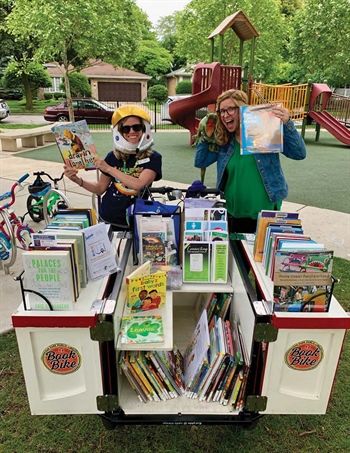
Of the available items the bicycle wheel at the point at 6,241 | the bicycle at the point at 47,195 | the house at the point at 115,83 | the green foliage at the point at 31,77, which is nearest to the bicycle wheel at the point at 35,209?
the bicycle at the point at 47,195

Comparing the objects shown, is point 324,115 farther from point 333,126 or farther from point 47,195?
point 47,195

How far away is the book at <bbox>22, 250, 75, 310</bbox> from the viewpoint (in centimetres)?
166

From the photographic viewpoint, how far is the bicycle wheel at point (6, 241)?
387 centimetres

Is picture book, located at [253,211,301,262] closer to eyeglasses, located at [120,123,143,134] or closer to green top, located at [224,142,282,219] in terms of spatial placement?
green top, located at [224,142,282,219]

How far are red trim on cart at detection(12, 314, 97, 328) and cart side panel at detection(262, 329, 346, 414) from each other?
83 cm

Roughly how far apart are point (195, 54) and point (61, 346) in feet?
63.2

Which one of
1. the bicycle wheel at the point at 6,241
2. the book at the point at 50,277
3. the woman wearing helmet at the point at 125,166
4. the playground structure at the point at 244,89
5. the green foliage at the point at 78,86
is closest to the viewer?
the book at the point at 50,277

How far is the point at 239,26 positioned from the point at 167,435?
11448mm

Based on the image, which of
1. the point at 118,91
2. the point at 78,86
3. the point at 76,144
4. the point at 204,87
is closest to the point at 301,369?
the point at 76,144

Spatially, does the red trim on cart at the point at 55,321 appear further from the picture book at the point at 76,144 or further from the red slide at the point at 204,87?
the red slide at the point at 204,87

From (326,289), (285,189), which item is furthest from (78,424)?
(285,189)

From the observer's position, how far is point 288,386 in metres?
1.86

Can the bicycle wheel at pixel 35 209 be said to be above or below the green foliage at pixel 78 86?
below

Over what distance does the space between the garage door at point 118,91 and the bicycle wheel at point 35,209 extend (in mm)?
33333
